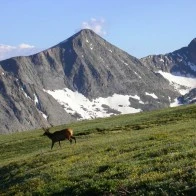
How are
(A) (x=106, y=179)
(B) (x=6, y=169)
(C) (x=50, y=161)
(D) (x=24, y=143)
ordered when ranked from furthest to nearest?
1. (D) (x=24, y=143)
2. (B) (x=6, y=169)
3. (C) (x=50, y=161)
4. (A) (x=106, y=179)

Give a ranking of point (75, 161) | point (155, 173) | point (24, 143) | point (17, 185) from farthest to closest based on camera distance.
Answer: point (24, 143) < point (75, 161) < point (17, 185) < point (155, 173)

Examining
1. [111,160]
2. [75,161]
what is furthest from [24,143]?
[111,160]

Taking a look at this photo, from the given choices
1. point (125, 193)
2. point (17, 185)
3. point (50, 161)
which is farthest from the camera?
point (50, 161)

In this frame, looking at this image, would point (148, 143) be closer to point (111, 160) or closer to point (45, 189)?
point (111, 160)

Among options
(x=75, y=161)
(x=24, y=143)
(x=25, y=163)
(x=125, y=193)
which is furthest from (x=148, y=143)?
(x=24, y=143)

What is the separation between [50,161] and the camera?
36.4 metres

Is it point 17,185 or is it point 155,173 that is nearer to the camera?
point 155,173

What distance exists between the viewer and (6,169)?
128 feet

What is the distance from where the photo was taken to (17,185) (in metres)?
29.3

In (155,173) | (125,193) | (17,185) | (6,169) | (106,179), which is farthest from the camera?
(6,169)

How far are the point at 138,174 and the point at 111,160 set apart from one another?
5.99 meters

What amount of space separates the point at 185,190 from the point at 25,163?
21.6 m

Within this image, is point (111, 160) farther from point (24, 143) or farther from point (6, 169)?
point (24, 143)

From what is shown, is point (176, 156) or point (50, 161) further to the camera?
point (50, 161)
